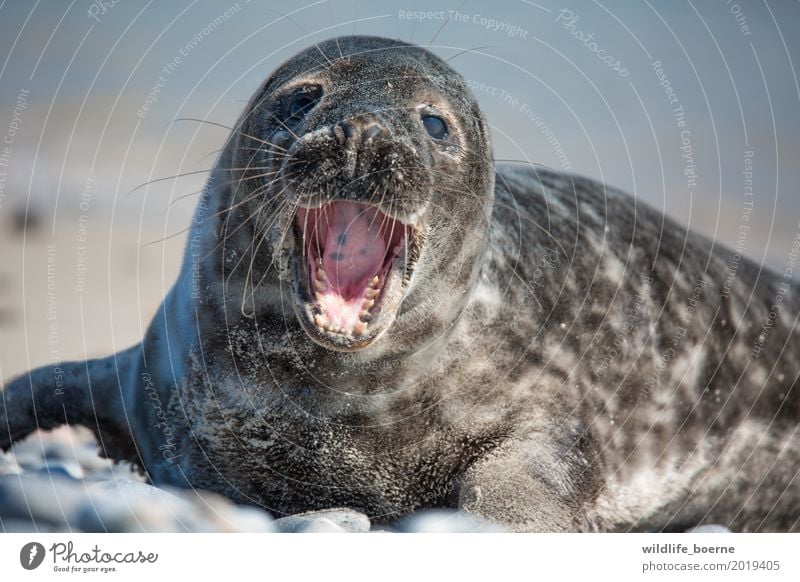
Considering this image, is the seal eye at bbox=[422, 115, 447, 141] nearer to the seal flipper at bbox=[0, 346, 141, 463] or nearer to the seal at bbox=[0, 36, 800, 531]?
the seal at bbox=[0, 36, 800, 531]

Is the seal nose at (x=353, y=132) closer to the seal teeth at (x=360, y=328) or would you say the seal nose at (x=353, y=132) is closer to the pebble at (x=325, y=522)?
the seal teeth at (x=360, y=328)

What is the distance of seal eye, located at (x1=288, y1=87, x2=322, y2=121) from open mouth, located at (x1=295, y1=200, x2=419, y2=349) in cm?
25

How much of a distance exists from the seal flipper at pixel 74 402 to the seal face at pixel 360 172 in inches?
30.8

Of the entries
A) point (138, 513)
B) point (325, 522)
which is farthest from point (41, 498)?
point (325, 522)

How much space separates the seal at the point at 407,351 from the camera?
2654 millimetres

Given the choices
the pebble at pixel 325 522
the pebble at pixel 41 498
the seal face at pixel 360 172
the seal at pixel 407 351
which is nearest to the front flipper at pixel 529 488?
the seal at pixel 407 351

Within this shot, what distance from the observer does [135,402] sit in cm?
308

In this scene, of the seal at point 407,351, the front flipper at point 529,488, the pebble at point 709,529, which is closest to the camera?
the seal at point 407,351

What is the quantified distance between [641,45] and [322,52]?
51.8 inches

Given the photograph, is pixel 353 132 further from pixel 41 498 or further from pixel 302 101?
pixel 41 498

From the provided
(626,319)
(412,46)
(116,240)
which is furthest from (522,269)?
(116,240)
